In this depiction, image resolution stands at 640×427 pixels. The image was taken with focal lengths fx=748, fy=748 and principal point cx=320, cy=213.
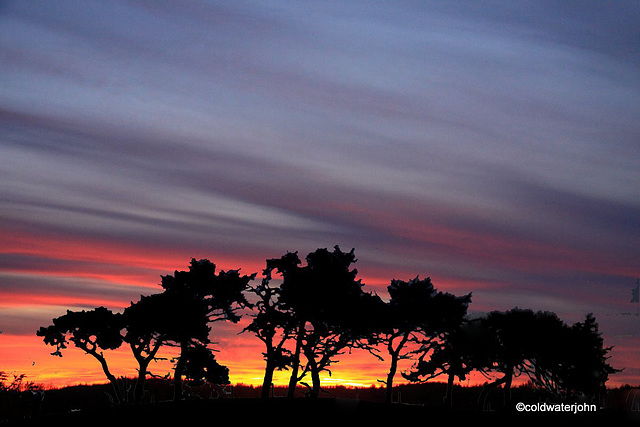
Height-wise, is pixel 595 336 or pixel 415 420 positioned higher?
pixel 595 336

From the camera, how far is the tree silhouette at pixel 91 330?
67.9 metres

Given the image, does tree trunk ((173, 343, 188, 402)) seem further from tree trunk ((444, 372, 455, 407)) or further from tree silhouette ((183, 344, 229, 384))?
tree trunk ((444, 372, 455, 407))

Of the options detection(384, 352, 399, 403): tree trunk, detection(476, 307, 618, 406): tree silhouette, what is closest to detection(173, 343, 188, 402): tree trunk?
detection(384, 352, 399, 403): tree trunk

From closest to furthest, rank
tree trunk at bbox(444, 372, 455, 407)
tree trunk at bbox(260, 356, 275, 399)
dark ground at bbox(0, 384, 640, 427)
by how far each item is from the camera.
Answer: dark ground at bbox(0, 384, 640, 427), tree trunk at bbox(260, 356, 275, 399), tree trunk at bbox(444, 372, 455, 407)

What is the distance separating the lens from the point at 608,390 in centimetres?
8556

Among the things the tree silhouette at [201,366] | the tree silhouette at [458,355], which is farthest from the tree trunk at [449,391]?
the tree silhouette at [201,366]

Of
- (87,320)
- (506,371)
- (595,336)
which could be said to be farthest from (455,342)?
(87,320)

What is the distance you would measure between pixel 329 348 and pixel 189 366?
507 inches

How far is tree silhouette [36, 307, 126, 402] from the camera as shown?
67.9m

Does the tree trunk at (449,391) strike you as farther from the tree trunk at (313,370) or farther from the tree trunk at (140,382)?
the tree trunk at (140,382)

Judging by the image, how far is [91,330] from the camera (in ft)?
223

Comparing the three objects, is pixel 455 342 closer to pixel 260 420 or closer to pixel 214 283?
pixel 214 283

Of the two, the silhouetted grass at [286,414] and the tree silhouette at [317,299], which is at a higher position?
the tree silhouette at [317,299]

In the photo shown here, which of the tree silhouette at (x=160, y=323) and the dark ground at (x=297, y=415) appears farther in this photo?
the tree silhouette at (x=160, y=323)
